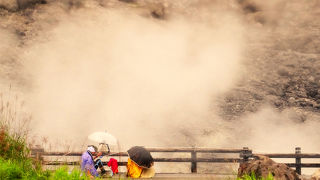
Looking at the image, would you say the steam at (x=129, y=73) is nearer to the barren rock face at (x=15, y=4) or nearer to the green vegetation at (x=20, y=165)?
the barren rock face at (x=15, y=4)

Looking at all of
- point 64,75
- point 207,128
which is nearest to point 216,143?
point 207,128

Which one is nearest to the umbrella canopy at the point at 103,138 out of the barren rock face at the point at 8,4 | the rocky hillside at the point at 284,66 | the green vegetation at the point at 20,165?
the green vegetation at the point at 20,165

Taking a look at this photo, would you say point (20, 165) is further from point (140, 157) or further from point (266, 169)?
point (266, 169)

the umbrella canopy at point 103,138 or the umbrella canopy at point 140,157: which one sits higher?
the umbrella canopy at point 103,138

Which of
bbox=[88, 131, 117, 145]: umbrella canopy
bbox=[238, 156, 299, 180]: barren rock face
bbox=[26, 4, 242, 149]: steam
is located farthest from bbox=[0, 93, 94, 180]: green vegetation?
bbox=[26, 4, 242, 149]: steam

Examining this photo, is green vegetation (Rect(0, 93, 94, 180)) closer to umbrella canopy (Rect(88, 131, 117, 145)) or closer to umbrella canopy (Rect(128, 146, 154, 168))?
umbrella canopy (Rect(88, 131, 117, 145))

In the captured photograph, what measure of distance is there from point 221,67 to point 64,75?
14440 mm

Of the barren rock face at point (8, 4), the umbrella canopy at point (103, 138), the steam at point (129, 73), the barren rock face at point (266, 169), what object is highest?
the barren rock face at point (8, 4)

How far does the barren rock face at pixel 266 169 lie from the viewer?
239 inches

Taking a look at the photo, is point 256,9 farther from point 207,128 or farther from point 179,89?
point 207,128

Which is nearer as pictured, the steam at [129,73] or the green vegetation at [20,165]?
the green vegetation at [20,165]

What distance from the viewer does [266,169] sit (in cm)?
610

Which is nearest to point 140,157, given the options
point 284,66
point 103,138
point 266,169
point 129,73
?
point 103,138

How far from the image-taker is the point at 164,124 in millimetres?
24281
